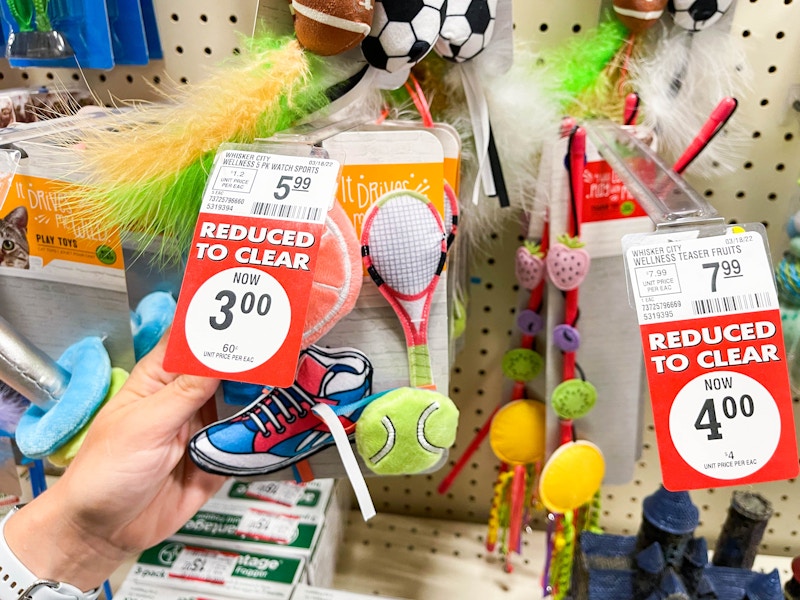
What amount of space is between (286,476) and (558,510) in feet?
1.09

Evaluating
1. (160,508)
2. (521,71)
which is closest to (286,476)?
(160,508)

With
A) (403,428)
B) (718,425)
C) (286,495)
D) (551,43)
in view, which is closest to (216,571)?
(286,495)

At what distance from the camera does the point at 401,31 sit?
18.7 inches

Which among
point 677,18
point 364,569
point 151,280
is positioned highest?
point 677,18

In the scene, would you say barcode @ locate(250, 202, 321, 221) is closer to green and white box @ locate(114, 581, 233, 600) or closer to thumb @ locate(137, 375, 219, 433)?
thumb @ locate(137, 375, 219, 433)

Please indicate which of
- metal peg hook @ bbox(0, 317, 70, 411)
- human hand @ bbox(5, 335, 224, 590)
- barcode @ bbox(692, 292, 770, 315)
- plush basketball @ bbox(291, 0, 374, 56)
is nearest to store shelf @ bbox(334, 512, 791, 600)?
human hand @ bbox(5, 335, 224, 590)

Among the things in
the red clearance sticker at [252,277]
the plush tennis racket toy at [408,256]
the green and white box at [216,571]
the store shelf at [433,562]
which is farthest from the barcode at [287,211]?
the store shelf at [433,562]

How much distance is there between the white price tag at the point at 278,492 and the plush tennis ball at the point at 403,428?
0.36m

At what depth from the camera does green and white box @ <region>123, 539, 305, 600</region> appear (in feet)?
2.27

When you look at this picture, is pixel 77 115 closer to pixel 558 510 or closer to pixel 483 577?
pixel 558 510

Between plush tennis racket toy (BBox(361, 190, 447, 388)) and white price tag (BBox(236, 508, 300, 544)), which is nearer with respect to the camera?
plush tennis racket toy (BBox(361, 190, 447, 388))

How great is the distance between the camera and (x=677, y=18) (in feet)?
1.88

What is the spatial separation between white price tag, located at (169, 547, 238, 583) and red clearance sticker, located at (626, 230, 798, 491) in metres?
0.58

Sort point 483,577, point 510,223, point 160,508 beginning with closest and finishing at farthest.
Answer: point 160,508 → point 510,223 → point 483,577
